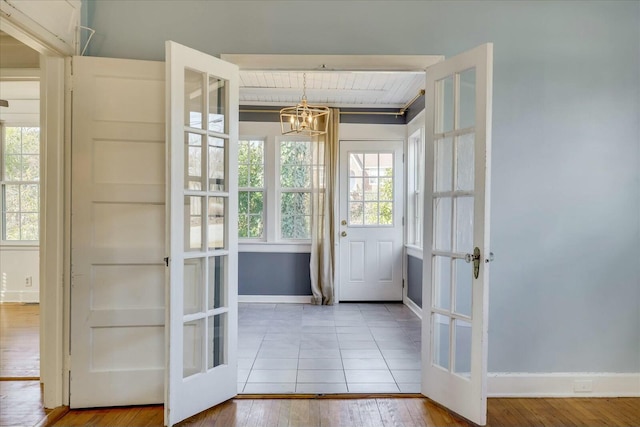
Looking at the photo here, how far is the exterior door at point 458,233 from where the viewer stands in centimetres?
212

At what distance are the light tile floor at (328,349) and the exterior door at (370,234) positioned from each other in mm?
327

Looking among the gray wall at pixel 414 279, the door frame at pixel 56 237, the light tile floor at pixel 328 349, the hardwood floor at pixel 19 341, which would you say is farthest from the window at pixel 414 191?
the hardwood floor at pixel 19 341

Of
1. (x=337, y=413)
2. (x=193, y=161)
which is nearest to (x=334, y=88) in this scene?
(x=193, y=161)

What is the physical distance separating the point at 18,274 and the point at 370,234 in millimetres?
4765

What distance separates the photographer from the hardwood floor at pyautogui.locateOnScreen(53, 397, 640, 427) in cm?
222

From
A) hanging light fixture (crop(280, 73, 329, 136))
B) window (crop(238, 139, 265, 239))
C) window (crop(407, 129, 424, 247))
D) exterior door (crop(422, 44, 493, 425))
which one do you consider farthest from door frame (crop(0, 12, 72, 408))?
window (crop(407, 129, 424, 247))

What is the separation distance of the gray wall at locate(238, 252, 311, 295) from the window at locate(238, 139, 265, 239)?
1.13ft

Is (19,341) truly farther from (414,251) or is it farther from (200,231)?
(414,251)

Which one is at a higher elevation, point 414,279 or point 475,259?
point 475,259

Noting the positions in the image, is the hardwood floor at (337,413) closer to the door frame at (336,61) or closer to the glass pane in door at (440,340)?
the glass pane in door at (440,340)

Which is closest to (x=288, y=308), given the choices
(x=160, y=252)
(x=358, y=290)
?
(x=358, y=290)

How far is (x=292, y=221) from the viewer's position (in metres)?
5.37

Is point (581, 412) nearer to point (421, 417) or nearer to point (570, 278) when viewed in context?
point (570, 278)

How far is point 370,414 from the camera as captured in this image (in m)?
2.31
